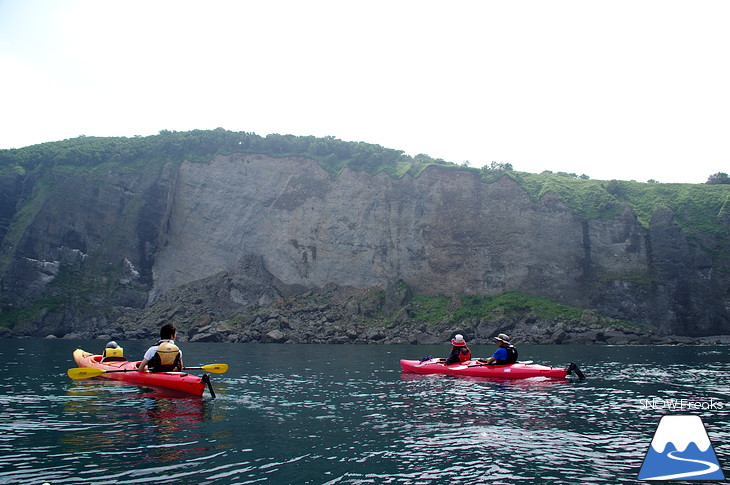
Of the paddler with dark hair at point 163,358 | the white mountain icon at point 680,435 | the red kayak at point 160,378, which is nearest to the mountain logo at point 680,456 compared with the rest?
the white mountain icon at point 680,435

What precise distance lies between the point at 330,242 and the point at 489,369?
5104 cm

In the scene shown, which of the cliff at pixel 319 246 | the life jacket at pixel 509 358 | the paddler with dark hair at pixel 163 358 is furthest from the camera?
the cliff at pixel 319 246

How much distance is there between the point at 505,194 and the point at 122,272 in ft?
173

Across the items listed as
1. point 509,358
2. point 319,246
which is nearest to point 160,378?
point 509,358

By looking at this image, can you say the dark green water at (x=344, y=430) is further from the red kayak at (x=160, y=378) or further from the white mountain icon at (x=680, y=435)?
the white mountain icon at (x=680, y=435)

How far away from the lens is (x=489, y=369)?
2492 cm

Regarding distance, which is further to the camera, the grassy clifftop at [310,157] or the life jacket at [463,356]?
the grassy clifftop at [310,157]

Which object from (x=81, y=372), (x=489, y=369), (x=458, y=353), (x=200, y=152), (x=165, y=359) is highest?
(x=200, y=152)

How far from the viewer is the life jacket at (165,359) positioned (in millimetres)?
19562

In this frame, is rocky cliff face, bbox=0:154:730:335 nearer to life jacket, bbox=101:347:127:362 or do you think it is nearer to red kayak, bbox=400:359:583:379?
red kayak, bbox=400:359:583:379

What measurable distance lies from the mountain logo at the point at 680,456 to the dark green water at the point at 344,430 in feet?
1.03

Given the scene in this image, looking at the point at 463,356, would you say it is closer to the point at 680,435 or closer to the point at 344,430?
the point at 344,430

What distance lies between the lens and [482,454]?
11.0 meters

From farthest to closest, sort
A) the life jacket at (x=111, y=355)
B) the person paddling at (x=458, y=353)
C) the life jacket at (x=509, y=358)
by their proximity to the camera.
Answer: the person paddling at (x=458, y=353) → the life jacket at (x=509, y=358) → the life jacket at (x=111, y=355)
